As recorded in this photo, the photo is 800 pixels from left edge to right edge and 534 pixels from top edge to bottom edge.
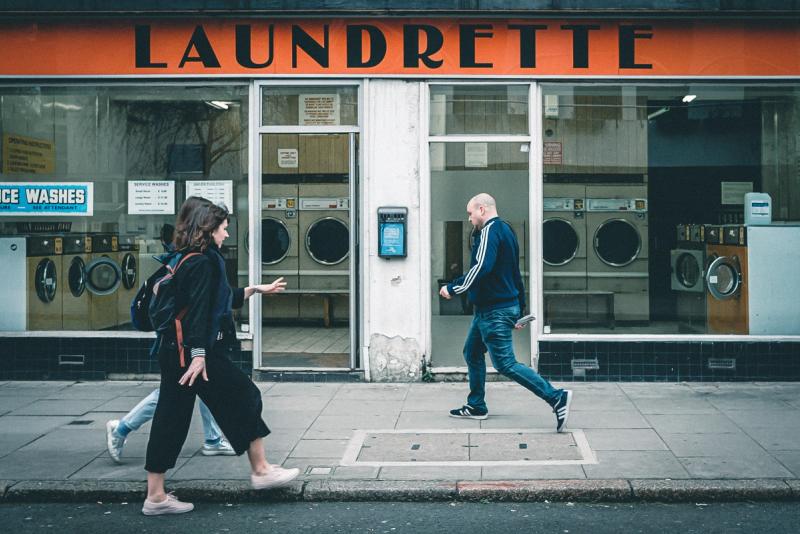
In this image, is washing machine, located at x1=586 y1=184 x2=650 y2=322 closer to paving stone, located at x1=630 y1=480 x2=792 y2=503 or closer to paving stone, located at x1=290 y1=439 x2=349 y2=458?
paving stone, located at x1=290 y1=439 x2=349 y2=458

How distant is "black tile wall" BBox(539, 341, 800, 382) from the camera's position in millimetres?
10117

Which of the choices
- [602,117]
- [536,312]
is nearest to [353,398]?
[536,312]

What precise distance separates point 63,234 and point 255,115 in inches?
100

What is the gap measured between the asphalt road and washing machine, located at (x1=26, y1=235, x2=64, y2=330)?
4.72m

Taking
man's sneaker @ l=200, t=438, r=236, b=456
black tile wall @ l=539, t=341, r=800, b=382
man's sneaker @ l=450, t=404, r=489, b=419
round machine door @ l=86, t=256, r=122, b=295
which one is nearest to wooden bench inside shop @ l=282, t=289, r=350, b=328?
round machine door @ l=86, t=256, r=122, b=295

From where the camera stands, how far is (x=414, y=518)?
19.7ft

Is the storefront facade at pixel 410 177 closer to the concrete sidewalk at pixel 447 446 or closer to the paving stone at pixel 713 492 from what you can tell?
the concrete sidewalk at pixel 447 446

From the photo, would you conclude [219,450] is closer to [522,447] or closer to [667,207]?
[522,447]

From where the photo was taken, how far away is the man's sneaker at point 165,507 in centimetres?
605

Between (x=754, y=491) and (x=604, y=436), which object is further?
(x=604, y=436)

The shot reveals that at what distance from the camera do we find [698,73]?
33.3 feet

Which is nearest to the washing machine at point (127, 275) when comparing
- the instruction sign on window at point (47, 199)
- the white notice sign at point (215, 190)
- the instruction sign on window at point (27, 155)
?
the instruction sign on window at point (47, 199)

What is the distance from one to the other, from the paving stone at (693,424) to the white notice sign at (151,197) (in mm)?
5558

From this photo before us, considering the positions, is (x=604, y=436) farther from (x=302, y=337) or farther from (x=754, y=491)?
(x=302, y=337)
